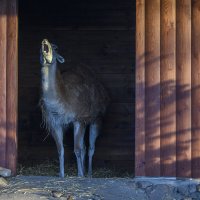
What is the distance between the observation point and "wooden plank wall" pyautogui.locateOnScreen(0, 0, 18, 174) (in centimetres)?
1020

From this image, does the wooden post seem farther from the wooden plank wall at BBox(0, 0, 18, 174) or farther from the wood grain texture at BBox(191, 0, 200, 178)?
the wooden plank wall at BBox(0, 0, 18, 174)

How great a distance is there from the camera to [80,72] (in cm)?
1262

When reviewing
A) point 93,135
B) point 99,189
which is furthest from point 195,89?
point 93,135

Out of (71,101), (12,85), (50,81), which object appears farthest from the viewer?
(71,101)

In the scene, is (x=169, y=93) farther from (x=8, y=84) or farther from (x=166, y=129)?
(x=8, y=84)

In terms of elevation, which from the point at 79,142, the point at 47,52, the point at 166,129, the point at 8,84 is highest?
the point at 47,52

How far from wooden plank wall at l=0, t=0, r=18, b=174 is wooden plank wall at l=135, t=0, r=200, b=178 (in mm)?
1771

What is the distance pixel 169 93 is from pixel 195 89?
367 mm

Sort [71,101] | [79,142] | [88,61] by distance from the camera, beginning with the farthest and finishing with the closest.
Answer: [88,61], [79,142], [71,101]

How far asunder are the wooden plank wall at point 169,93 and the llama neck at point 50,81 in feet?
5.67

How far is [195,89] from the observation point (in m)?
9.93

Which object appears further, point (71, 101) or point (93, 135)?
point (93, 135)

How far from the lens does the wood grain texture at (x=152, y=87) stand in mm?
9914

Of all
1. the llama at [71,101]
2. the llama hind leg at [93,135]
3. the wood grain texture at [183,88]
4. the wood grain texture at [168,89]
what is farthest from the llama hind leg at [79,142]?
the wood grain texture at [183,88]
